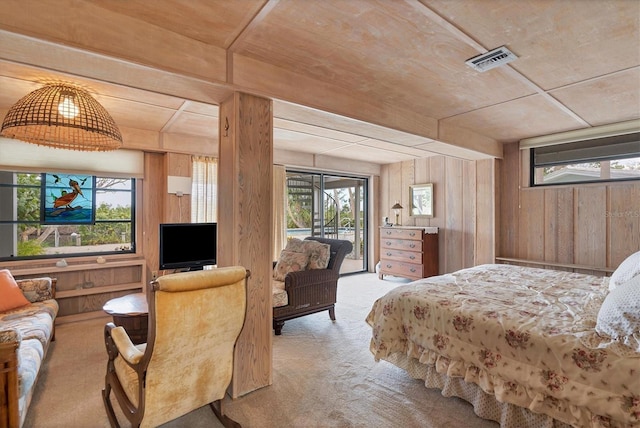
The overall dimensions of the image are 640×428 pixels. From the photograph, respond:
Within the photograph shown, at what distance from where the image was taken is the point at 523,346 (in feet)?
5.81

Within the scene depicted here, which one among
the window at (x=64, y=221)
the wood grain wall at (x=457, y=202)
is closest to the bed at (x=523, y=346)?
the wood grain wall at (x=457, y=202)

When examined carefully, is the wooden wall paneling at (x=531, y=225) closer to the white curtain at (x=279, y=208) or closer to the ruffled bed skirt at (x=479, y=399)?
the ruffled bed skirt at (x=479, y=399)

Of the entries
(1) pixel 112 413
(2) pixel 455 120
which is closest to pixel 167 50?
(1) pixel 112 413

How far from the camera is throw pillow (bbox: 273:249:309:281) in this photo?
372 centimetres

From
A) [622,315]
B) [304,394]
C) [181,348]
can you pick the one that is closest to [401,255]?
[304,394]

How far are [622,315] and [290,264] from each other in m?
2.88

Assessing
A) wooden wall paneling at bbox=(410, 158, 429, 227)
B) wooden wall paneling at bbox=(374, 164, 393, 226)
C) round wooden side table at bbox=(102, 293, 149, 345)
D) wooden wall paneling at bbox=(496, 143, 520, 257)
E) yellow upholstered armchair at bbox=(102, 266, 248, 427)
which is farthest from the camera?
wooden wall paneling at bbox=(374, 164, 393, 226)

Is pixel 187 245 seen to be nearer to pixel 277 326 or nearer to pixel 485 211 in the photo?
pixel 277 326

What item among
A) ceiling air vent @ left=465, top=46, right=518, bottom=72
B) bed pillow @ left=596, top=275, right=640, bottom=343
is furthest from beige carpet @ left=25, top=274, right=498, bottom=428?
ceiling air vent @ left=465, top=46, right=518, bottom=72

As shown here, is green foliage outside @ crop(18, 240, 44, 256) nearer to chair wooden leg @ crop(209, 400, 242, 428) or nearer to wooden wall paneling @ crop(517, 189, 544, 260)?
chair wooden leg @ crop(209, 400, 242, 428)

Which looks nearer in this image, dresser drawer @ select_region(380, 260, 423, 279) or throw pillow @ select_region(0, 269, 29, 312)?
throw pillow @ select_region(0, 269, 29, 312)

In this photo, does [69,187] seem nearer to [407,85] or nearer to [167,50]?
[167,50]

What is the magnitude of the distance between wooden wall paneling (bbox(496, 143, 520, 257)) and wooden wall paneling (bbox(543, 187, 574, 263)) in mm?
371

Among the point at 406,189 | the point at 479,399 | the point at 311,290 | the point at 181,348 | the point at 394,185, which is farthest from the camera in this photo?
the point at 394,185
